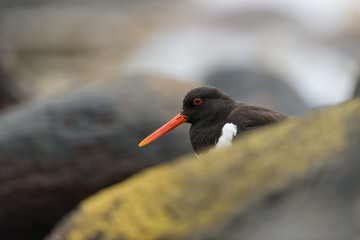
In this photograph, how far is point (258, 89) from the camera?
1017 centimetres

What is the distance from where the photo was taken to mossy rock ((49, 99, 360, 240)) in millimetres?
2139

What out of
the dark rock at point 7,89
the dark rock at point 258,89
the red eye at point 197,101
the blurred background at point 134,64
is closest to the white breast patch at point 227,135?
the red eye at point 197,101

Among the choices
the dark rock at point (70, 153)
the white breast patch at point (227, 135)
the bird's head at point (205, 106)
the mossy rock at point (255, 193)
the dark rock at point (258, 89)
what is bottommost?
the mossy rock at point (255, 193)

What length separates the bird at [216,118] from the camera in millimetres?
4508

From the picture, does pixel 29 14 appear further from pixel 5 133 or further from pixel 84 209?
pixel 84 209

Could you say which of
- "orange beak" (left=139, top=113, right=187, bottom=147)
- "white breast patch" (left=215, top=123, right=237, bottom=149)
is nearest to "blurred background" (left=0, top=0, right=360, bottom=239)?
"orange beak" (left=139, top=113, right=187, bottom=147)

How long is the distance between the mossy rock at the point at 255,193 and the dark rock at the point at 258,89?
6.71 m

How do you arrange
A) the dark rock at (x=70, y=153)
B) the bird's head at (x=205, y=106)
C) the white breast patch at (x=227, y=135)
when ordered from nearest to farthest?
the white breast patch at (x=227, y=135)
the bird's head at (x=205, y=106)
the dark rock at (x=70, y=153)

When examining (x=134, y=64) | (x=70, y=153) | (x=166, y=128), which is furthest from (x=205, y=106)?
(x=134, y=64)

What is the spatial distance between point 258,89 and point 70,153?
16.0 ft

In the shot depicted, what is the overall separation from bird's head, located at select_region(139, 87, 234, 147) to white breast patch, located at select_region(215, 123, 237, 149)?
10.4 inches

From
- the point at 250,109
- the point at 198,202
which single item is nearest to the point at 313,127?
the point at 198,202

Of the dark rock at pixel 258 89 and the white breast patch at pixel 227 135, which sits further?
the dark rock at pixel 258 89

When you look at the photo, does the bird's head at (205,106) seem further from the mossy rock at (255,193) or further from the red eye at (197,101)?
the mossy rock at (255,193)
